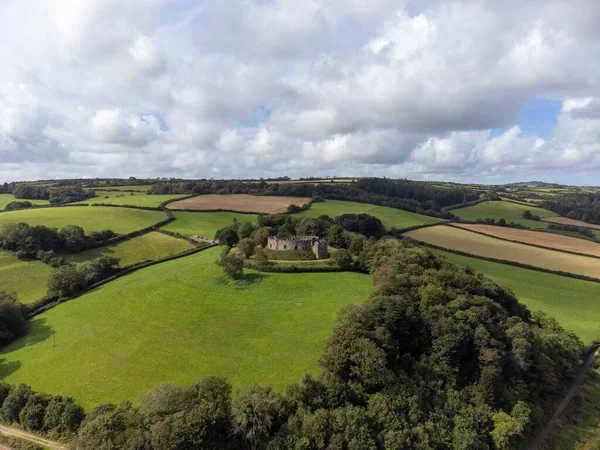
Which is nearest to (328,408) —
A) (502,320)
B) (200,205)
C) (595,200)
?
(502,320)

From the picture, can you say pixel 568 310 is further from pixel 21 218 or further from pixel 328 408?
pixel 21 218

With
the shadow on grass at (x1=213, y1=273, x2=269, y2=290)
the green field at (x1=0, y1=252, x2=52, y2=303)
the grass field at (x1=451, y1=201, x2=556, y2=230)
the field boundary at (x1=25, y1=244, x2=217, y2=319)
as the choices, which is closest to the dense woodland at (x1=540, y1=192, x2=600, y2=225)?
the grass field at (x1=451, y1=201, x2=556, y2=230)

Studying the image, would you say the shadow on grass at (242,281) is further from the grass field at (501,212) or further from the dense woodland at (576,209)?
the dense woodland at (576,209)

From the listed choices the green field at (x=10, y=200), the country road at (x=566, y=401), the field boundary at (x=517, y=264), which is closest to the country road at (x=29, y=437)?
the country road at (x=566, y=401)

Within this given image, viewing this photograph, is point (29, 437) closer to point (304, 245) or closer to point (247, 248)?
point (247, 248)

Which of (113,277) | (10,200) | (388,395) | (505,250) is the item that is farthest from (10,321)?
(10,200)

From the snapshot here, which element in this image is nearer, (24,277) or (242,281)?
(242,281)
